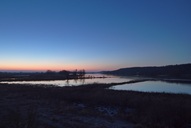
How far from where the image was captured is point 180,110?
17.3 metres

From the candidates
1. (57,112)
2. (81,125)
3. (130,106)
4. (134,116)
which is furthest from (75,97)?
(81,125)

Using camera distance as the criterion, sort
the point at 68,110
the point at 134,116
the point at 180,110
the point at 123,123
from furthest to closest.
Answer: the point at 68,110 < the point at 180,110 < the point at 134,116 < the point at 123,123

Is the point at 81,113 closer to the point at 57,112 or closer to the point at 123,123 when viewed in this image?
the point at 57,112

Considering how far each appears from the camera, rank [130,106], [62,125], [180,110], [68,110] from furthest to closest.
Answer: [130,106] → [68,110] → [180,110] → [62,125]

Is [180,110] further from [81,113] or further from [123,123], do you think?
[81,113]

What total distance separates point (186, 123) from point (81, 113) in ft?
22.2

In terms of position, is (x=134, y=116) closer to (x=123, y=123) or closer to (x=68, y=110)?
(x=123, y=123)

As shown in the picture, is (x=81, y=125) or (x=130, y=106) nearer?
(x=81, y=125)

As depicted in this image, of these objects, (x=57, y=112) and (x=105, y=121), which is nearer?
(x=105, y=121)

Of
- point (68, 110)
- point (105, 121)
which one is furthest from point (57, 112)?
point (105, 121)

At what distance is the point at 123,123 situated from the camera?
47.4 ft

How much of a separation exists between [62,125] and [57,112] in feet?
15.0

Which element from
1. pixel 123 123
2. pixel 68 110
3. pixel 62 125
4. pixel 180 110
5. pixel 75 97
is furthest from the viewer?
pixel 75 97

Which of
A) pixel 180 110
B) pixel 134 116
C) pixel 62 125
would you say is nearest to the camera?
pixel 62 125
